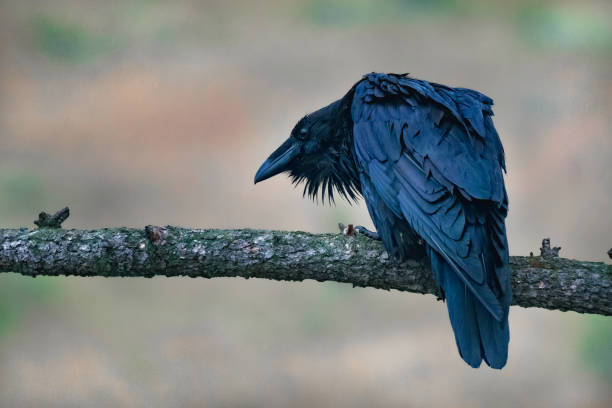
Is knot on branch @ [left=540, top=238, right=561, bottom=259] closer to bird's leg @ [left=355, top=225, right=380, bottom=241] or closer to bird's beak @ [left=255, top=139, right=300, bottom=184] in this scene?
bird's leg @ [left=355, top=225, right=380, bottom=241]

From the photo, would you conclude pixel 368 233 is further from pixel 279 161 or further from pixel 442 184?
pixel 279 161

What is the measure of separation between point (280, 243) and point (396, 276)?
536mm

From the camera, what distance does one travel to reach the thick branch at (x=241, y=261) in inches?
111

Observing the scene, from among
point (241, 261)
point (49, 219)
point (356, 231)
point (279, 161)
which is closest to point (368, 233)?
point (356, 231)

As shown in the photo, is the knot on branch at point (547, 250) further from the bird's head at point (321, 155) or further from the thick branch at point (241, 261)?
the bird's head at point (321, 155)

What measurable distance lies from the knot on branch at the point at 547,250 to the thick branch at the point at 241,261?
0.08ft

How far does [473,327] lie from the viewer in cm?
275

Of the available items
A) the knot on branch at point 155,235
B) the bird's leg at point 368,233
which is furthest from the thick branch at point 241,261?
the bird's leg at point 368,233

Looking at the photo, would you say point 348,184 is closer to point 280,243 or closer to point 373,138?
point 373,138

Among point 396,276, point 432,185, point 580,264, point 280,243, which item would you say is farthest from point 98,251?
point 580,264

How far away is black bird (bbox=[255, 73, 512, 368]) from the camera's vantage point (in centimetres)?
272

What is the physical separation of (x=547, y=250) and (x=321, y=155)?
1.42 metres

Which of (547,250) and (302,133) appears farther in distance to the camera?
(302,133)

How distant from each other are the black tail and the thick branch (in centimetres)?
19
